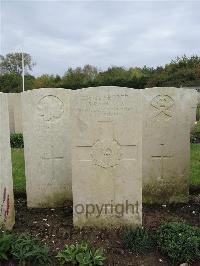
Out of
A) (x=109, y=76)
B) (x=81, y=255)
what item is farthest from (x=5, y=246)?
(x=109, y=76)

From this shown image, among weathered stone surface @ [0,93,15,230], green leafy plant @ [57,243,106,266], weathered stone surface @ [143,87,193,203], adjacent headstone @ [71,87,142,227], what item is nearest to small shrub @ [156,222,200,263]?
adjacent headstone @ [71,87,142,227]

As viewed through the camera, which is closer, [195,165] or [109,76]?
[195,165]

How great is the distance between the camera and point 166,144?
20.2 feet

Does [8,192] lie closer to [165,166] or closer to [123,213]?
[123,213]

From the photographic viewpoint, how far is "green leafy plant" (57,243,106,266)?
403cm

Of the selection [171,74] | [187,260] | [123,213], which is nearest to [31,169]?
[123,213]

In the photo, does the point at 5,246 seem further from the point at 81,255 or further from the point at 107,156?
the point at 107,156

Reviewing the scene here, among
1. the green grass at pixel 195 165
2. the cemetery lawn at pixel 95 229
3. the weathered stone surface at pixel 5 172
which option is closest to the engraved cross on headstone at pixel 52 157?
the cemetery lawn at pixel 95 229

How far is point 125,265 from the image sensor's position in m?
4.17

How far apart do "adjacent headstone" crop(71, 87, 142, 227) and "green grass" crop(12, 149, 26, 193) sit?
7.01 ft

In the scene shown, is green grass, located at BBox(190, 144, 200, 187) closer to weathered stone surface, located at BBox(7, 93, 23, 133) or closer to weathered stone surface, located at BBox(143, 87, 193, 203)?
weathered stone surface, located at BBox(143, 87, 193, 203)

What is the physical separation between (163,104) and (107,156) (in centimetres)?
161

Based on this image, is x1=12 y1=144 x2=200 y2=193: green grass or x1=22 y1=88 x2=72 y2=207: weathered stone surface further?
x1=12 y1=144 x2=200 y2=193: green grass

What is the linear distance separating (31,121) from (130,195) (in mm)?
1897
